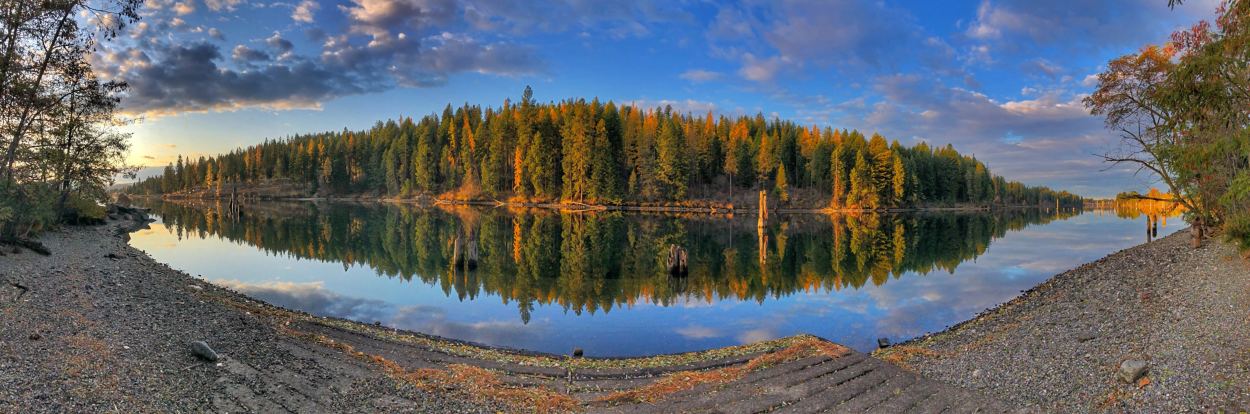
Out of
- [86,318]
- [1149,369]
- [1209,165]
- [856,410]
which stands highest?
[1209,165]

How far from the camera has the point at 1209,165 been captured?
71.9 feet

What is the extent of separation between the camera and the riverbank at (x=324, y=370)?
8289mm

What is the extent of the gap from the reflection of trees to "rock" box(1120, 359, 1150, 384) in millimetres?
13793

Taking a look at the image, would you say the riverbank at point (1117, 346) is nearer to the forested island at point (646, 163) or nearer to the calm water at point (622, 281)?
the calm water at point (622, 281)

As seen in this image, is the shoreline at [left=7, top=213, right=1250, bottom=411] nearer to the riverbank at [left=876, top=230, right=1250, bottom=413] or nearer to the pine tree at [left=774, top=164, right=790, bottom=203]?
the riverbank at [left=876, top=230, right=1250, bottom=413]

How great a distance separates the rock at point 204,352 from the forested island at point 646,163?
89.1m

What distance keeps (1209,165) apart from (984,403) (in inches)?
808

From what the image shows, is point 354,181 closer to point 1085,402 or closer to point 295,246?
point 295,246

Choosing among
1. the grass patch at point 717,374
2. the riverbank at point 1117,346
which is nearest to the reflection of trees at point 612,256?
the grass patch at point 717,374

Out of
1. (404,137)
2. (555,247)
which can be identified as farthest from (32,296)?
(404,137)

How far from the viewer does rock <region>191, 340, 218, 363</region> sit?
9969mm

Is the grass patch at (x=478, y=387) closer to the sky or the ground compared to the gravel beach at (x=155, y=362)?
closer to the ground

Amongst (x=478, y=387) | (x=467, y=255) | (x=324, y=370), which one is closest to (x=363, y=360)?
(x=324, y=370)

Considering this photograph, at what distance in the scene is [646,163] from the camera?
332ft
